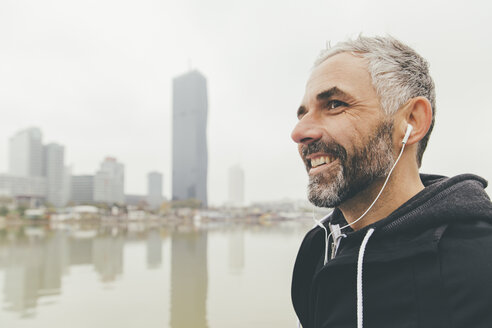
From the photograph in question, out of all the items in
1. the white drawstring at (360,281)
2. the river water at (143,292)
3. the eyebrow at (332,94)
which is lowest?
the river water at (143,292)

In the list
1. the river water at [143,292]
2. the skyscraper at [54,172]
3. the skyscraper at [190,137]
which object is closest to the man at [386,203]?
the river water at [143,292]

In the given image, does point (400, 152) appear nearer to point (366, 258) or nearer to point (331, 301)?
point (366, 258)

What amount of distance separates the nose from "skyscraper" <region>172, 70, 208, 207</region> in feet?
348

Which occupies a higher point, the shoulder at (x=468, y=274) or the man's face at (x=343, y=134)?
the man's face at (x=343, y=134)

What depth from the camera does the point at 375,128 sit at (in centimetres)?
86

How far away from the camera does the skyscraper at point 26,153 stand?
9806cm

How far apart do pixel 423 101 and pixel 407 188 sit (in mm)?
252

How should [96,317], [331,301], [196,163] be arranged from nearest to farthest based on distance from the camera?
1. [331,301]
2. [96,317]
3. [196,163]

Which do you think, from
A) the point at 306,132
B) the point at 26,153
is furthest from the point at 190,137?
the point at 306,132

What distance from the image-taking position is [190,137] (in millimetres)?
121312

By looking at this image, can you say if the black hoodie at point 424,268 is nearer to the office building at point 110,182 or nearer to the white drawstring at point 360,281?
the white drawstring at point 360,281

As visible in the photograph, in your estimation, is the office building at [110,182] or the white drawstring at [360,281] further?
the office building at [110,182]

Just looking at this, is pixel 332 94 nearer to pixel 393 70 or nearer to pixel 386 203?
pixel 393 70

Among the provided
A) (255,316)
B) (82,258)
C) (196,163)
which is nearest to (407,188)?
(255,316)
